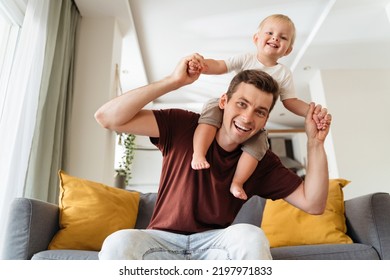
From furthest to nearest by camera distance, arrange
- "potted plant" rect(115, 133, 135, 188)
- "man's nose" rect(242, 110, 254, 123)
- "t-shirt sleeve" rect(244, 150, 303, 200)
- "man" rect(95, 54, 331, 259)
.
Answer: "potted plant" rect(115, 133, 135, 188), "t-shirt sleeve" rect(244, 150, 303, 200), "man's nose" rect(242, 110, 254, 123), "man" rect(95, 54, 331, 259)

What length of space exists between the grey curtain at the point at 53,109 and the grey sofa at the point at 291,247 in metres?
0.63

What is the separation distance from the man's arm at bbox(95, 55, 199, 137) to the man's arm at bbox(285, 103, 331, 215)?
499 millimetres

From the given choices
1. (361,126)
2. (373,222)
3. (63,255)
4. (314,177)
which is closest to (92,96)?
(63,255)

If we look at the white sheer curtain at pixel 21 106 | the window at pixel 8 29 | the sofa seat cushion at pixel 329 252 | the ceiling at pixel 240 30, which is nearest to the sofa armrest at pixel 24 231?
the white sheer curtain at pixel 21 106

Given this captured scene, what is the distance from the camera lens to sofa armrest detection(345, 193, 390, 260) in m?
1.38

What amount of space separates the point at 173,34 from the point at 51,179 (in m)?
2.00

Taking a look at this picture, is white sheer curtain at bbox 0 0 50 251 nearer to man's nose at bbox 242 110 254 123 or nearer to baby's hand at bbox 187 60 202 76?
baby's hand at bbox 187 60 202 76

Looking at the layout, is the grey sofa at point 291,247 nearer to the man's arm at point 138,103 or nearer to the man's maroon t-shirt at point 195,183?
the man's maroon t-shirt at point 195,183

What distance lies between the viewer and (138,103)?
100 centimetres

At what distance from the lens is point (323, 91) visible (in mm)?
3768

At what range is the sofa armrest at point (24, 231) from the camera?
1.27 meters

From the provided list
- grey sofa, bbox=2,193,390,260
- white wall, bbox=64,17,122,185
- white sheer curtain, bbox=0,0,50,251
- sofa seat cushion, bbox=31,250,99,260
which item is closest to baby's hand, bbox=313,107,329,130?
grey sofa, bbox=2,193,390,260

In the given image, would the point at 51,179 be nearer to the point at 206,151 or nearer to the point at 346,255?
the point at 206,151

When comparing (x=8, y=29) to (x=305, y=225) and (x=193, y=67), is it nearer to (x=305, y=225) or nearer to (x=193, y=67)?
(x=193, y=67)
